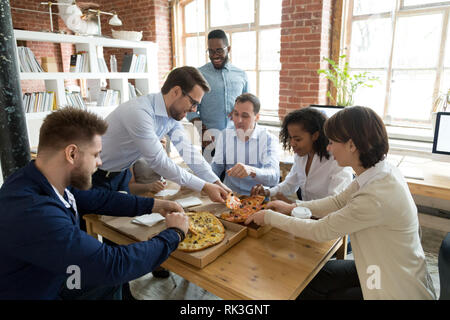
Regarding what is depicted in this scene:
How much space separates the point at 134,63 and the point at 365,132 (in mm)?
4335

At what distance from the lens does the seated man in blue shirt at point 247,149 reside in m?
2.33

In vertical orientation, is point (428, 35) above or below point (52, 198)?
above

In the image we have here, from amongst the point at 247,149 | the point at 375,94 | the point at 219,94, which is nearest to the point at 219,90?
the point at 219,94

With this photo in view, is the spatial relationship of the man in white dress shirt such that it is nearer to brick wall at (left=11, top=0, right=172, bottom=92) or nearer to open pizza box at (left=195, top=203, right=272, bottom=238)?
open pizza box at (left=195, top=203, right=272, bottom=238)

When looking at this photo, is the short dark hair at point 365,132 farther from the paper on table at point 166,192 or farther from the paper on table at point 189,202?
the paper on table at point 166,192

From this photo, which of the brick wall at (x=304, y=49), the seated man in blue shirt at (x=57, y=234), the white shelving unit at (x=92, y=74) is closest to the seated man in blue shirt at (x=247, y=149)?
the seated man in blue shirt at (x=57, y=234)

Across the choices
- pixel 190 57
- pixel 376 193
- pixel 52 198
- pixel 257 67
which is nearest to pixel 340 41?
pixel 257 67

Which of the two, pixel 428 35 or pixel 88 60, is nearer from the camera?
pixel 428 35

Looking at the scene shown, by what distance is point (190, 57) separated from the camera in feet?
18.1

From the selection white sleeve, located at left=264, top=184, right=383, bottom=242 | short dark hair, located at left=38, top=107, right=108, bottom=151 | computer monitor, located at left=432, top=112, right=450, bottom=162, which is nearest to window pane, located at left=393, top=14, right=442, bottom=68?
computer monitor, located at left=432, top=112, right=450, bottom=162

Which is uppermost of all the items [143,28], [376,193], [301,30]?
[143,28]

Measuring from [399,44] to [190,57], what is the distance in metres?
3.25

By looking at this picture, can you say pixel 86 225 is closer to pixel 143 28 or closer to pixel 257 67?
pixel 257 67
